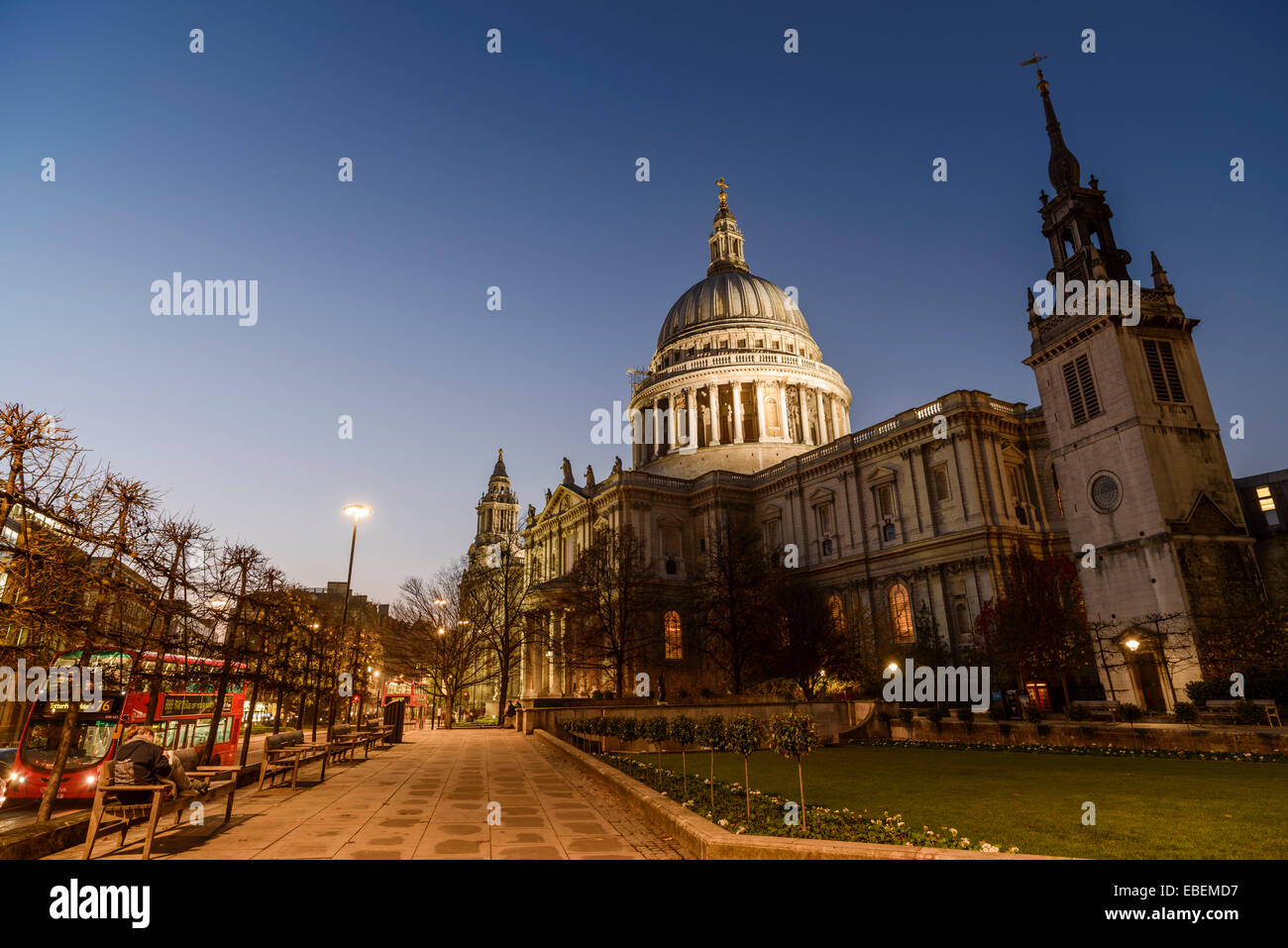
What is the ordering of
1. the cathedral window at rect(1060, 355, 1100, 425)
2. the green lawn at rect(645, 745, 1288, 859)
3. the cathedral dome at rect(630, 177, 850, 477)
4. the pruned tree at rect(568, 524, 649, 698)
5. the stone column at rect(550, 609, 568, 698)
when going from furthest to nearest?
the cathedral dome at rect(630, 177, 850, 477) → the stone column at rect(550, 609, 568, 698) → the pruned tree at rect(568, 524, 649, 698) → the cathedral window at rect(1060, 355, 1100, 425) → the green lawn at rect(645, 745, 1288, 859)

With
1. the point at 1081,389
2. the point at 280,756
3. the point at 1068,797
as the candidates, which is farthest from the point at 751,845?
the point at 1081,389

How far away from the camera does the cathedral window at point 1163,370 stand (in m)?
35.2

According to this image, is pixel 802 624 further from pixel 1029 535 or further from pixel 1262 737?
pixel 1262 737

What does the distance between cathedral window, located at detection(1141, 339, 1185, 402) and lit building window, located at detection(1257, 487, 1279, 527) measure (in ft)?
25.9

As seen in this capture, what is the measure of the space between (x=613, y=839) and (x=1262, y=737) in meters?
20.5

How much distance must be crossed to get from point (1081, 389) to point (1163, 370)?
3.75 m

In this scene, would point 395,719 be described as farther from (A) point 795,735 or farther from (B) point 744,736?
(A) point 795,735

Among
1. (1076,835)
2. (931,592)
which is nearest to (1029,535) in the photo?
(931,592)

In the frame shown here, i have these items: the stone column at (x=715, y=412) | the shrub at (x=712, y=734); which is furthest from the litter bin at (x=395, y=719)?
the stone column at (x=715, y=412)

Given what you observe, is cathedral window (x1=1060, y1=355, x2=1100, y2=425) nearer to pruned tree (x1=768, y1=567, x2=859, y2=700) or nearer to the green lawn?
pruned tree (x1=768, y1=567, x2=859, y2=700)

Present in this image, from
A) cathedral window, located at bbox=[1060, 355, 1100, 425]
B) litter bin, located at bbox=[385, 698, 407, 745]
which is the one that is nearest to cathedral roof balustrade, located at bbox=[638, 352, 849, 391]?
cathedral window, located at bbox=[1060, 355, 1100, 425]

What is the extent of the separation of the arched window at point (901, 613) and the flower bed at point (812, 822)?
118 ft

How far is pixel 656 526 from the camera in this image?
62938 millimetres

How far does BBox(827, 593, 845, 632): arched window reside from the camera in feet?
156
